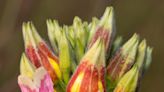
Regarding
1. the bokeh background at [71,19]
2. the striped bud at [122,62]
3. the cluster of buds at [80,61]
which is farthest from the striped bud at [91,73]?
the bokeh background at [71,19]

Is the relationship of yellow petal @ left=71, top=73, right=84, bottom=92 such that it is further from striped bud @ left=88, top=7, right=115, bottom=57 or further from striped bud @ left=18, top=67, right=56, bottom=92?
striped bud @ left=88, top=7, right=115, bottom=57

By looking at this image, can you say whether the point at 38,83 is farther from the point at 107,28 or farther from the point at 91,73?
the point at 107,28

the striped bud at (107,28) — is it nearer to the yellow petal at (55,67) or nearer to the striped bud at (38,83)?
the yellow petal at (55,67)

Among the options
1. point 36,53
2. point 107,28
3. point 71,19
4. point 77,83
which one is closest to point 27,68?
point 36,53

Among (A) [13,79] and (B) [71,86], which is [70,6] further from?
(B) [71,86]

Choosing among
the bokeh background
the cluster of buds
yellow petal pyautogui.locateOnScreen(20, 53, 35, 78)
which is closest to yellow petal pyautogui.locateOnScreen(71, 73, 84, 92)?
the cluster of buds
